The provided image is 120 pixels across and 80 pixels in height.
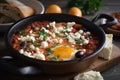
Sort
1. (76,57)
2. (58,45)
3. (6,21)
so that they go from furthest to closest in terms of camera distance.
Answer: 1. (6,21)
2. (58,45)
3. (76,57)

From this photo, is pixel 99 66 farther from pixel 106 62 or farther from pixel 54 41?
pixel 54 41

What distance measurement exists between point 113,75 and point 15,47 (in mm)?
550

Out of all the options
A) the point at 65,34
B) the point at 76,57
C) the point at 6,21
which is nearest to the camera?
the point at 76,57

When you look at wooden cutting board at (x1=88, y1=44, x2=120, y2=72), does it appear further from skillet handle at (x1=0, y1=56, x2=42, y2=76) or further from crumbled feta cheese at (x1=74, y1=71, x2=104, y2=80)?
skillet handle at (x1=0, y1=56, x2=42, y2=76)

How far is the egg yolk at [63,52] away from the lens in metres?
1.50

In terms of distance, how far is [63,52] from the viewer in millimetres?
1527

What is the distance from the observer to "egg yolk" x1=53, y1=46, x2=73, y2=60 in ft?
4.93

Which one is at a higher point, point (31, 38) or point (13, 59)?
point (31, 38)

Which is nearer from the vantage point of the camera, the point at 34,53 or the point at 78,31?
the point at 34,53

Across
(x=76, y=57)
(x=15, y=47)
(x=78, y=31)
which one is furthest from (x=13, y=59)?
(x=78, y=31)

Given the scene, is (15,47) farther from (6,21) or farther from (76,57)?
(6,21)

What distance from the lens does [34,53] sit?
153 cm

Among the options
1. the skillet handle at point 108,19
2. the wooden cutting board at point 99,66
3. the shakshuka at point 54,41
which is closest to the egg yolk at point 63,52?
the shakshuka at point 54,41

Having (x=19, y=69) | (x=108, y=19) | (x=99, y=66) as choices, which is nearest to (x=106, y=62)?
(x=99, y=66)
